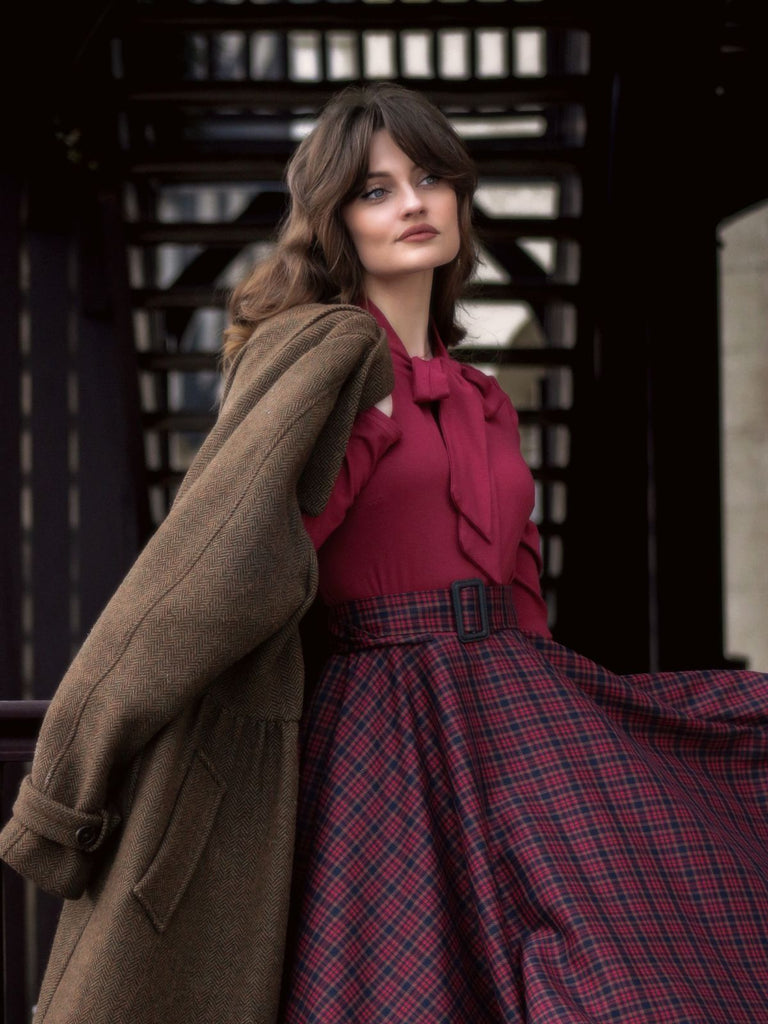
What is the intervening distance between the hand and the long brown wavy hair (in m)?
0.23

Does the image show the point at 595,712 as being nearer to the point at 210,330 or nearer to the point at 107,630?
the point at 107,630

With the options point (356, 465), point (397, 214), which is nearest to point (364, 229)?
point (397, 214)

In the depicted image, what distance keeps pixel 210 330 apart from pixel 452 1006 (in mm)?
13911

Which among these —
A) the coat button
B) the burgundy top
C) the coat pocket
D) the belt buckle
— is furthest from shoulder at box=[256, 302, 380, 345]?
the coat button

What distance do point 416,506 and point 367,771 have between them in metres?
0.37

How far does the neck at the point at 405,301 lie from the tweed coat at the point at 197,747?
0.34m

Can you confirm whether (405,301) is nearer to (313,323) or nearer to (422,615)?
(313,323)

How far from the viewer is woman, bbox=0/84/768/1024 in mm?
1416

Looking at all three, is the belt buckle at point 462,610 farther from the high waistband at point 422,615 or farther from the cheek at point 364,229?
the cheek at point 364,229

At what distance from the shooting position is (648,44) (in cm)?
380

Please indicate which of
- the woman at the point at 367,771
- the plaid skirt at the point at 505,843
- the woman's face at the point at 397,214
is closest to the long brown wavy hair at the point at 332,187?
the woman's face at the point at 397,214

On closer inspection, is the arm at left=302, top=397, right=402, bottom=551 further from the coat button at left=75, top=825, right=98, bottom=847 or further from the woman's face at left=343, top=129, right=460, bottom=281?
the coat button at left=75, top=825, right=98, bottom=847

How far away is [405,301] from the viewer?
76.0 inches

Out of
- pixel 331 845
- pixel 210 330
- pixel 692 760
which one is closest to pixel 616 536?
pixel 692 760
